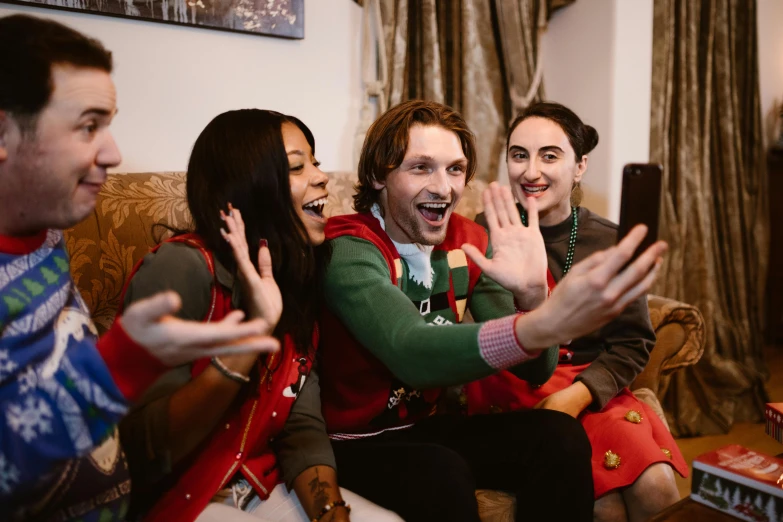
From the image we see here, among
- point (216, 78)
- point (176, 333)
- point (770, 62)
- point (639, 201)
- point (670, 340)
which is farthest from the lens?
point (770, 62)

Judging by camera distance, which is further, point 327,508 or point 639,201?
point 327,508

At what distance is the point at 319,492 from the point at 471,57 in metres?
1.82

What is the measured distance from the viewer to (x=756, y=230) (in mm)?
3223

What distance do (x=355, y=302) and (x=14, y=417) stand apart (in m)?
0.58

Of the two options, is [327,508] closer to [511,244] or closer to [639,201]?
[511,244]

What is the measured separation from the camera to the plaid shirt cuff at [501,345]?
2.94ft

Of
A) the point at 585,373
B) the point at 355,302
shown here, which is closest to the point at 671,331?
the point at 585,373

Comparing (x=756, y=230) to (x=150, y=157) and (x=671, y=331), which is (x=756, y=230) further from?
(x=150, y=157)

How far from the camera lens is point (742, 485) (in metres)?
1.05

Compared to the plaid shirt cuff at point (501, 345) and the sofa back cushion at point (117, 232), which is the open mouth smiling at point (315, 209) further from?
the plaid shirt cuff at point (501, 345)

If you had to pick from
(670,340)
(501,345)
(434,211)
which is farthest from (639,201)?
(670,340)

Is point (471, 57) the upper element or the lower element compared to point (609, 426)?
upper

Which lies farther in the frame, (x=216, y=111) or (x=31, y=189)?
(x=216, y=111)

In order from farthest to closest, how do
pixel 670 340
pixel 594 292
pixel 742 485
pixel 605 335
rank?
pixel 670 340 < pixel 605 335 < pixel 742 485 < pixel 594 292
